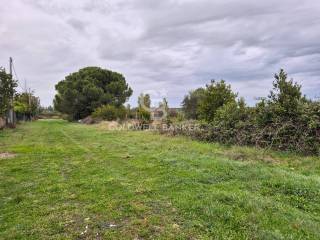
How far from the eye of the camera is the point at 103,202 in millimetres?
5859

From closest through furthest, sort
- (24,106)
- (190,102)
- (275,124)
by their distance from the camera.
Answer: (275,124)
(190,102)
(24,106)

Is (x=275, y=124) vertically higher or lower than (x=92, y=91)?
lower

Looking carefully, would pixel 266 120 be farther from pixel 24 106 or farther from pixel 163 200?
pixel 24 106

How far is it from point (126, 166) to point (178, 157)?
1.82m

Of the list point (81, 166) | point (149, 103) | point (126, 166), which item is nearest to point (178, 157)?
point (126, 166)

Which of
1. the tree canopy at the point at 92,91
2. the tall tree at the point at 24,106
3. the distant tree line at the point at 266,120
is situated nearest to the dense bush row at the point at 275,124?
the distant tree line at the point at 266,120

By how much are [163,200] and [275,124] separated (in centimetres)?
776

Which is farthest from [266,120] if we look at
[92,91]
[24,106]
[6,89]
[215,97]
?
[24,106]

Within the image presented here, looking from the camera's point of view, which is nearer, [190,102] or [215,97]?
[215,97]

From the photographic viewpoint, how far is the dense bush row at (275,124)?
1126cm

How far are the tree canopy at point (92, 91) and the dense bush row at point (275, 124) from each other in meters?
32.3

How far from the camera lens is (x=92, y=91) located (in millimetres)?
46125

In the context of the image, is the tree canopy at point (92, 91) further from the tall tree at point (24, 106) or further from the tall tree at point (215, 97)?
the tall tree at point (215, 97)

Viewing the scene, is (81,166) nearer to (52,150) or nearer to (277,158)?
(52,150)
